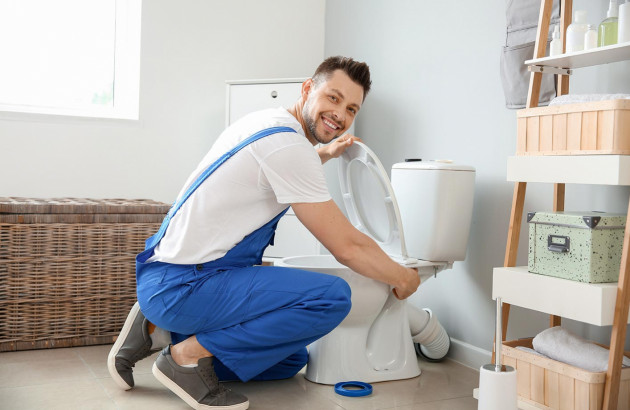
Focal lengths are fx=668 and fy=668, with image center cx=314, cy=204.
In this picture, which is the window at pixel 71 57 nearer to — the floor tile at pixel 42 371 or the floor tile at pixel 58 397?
the floor tile at pixel 42 371

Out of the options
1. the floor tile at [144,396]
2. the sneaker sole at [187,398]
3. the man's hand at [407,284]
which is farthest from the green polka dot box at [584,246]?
the floor tile at [144,396]

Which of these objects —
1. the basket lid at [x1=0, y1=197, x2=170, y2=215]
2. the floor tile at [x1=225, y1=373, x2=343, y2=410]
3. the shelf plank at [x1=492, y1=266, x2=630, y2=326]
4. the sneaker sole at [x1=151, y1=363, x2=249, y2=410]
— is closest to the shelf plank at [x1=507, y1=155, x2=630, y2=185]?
the shelf plank at [x1=492, y1=266, x2=630, y2=326]

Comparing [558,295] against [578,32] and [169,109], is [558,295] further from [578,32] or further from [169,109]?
[169,109]

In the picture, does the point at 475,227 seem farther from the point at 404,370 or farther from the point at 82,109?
the point at 82,109

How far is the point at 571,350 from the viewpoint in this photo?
1.86m

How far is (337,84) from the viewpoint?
6.85 feet

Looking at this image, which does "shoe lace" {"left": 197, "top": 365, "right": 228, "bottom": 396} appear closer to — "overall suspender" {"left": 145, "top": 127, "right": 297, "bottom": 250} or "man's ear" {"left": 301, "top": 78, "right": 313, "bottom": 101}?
"overall suspender" {"left": 145, "top": 127, "right": 297, "bottom": 250}

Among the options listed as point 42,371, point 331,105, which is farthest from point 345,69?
point 42,371

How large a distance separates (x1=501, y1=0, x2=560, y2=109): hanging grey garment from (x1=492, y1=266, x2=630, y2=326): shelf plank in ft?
2.19

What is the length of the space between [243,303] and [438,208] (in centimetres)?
84

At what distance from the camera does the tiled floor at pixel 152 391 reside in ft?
6.70

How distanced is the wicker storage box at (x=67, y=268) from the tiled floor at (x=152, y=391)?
0.16 meters

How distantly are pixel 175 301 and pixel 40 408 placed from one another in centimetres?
51

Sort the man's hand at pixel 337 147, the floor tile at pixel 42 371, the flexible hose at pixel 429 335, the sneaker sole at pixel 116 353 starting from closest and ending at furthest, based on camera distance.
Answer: the sneaker sole at pixel 116 353, the floor tile at pixel 42 371, the man's hand at pixel 337 147, the flexible hose at pixel 429 335
